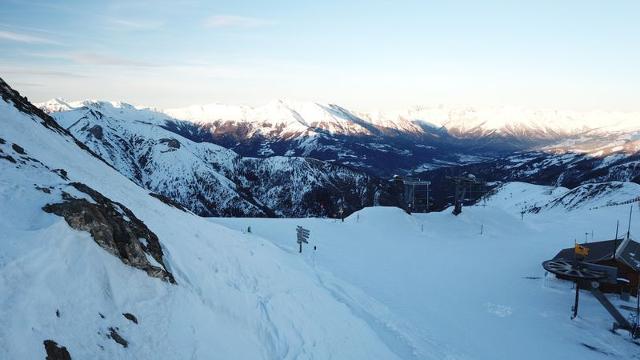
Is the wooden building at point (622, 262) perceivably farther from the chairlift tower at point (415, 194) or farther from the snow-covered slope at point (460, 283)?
the chairlift tower at point (415, 194)

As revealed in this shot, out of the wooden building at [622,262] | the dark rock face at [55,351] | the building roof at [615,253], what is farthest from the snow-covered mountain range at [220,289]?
the building roof at [615,253]

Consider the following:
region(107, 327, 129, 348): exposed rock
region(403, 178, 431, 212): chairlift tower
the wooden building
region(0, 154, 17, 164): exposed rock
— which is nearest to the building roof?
the wooden building

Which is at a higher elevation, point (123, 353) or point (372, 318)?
point (123, 353)

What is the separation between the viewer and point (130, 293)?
14.3m

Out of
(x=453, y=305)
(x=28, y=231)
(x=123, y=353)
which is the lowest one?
(x=453, y=305)

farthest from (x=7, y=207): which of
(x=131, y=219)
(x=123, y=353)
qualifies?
(x=123, y=353)

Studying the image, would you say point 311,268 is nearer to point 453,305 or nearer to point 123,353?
point 453,305

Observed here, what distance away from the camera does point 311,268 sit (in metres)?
33.7

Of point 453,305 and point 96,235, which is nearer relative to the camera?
point 96,235

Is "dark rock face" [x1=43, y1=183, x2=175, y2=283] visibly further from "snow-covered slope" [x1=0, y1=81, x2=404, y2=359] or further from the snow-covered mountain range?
"snow-covered slope" [x1=0, y1=81, x2=404, y2=359]

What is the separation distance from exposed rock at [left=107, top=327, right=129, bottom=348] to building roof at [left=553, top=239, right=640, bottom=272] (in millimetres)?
33202

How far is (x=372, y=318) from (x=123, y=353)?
608 inches

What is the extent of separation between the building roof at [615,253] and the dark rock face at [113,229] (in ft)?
103

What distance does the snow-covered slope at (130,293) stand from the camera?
11398 mm
